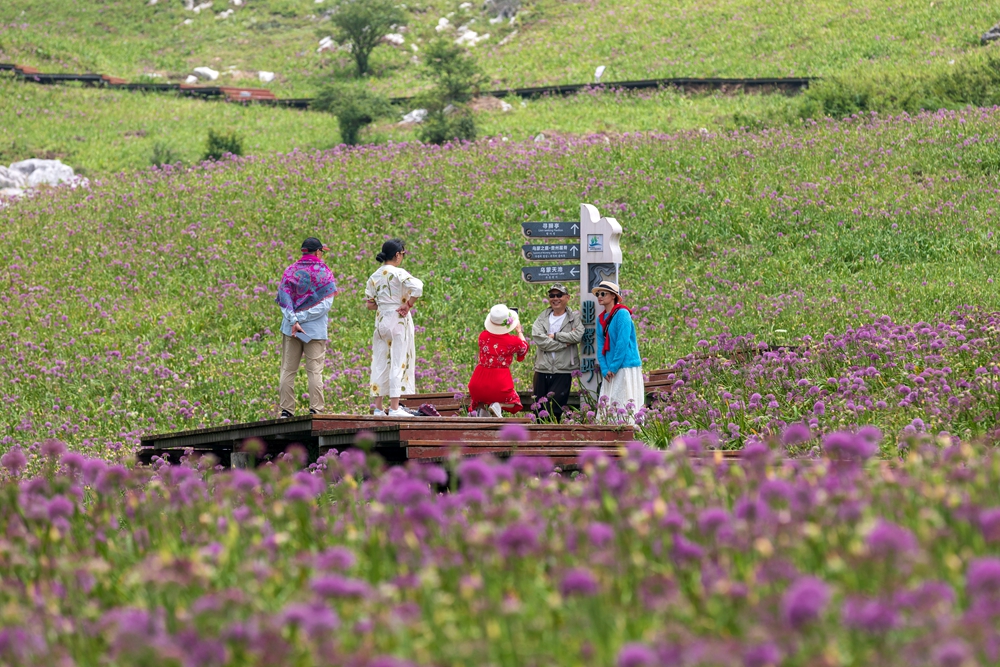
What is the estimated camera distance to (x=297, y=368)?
482 inches

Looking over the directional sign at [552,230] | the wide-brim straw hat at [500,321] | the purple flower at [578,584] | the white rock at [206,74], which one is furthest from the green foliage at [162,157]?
the purple flower at [578,584]

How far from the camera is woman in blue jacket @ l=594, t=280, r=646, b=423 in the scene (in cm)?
1107

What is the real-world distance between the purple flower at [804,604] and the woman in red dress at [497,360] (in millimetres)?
8489

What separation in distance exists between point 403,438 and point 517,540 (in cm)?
527

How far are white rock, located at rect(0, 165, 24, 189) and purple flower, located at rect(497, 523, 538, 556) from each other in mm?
27451

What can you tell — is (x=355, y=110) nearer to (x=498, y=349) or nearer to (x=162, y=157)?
(x=162, y=157)

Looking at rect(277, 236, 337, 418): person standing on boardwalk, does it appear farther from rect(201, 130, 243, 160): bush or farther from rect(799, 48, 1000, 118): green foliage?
rect(201, 130, 243, 160): bush

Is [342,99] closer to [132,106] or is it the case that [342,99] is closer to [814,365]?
[132,106]

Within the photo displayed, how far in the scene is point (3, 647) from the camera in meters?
3.37

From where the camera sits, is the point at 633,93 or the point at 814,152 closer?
the point at 814,152

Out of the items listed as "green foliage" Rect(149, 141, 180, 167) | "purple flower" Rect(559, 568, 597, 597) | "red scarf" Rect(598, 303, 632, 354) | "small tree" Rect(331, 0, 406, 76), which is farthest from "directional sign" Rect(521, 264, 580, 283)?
"small tree" Rect(331, 0, 406, 76)

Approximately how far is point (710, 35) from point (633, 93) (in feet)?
22.1

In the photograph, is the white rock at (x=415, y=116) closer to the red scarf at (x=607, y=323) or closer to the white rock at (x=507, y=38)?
the white rock at (x=507, y=38)

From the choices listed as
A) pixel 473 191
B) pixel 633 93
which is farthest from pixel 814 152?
pixel 633 93
